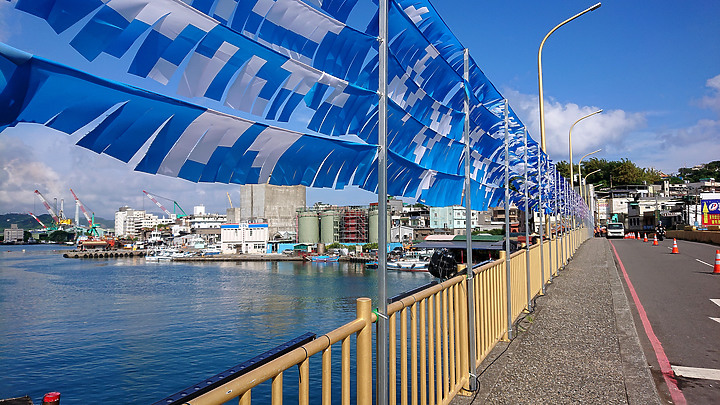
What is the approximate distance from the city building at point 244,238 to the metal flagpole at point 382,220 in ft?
369

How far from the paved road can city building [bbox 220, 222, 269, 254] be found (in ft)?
344

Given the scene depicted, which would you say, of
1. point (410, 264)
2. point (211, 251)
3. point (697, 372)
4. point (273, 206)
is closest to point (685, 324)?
point (697, 372)

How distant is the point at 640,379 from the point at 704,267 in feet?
50.4

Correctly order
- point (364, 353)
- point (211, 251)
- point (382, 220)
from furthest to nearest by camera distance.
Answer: point (211, 251) → point (382, 220) → point (364, 353)

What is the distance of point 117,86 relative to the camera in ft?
5.51

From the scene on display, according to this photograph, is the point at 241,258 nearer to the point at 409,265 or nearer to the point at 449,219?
the point at 409,265

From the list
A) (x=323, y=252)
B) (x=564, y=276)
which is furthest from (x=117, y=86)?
(x=323, y=252)

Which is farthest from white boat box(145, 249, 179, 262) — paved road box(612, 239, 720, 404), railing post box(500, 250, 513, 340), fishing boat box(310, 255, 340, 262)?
Answer: railing post box(500, 250, 513, 340)

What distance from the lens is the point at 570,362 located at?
5305mm

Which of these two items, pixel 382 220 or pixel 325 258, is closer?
pixel 382 220

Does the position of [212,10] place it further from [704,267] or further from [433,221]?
[433,221]

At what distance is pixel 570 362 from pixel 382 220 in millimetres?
3803

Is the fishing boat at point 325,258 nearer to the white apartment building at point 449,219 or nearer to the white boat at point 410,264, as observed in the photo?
the white boat at point 410,264

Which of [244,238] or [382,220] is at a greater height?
[382,220]
